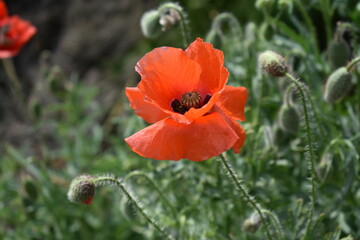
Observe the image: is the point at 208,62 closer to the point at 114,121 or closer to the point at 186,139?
the point at 186,139

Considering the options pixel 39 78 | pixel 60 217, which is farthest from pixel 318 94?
pixel 39 78

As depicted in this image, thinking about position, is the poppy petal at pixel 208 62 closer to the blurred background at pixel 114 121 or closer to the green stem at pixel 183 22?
the green stem at pixel 183 22

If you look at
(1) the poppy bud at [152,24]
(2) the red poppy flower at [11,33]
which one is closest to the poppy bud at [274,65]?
(1) the poppy bud at [152,24]

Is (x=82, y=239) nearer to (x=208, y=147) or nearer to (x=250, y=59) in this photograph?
(x=250, y=59)

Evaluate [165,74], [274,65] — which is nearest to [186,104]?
[165,74]

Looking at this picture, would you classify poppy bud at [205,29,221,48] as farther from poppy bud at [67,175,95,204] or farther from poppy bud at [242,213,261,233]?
poppy bud at [67,175,95,204]

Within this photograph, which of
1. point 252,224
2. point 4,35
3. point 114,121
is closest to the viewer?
point 252,224
